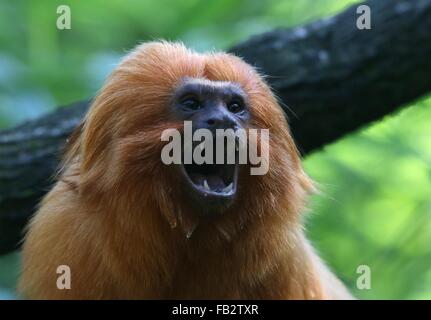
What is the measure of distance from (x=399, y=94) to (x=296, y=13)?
1.71m

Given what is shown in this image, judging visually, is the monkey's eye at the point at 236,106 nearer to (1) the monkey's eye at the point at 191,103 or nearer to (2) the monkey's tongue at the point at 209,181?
(1) the monkey's eye at the point at 191,103

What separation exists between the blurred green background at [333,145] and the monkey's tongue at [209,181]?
68.0 inches

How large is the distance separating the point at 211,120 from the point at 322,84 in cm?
147

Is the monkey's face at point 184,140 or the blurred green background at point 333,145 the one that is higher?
the blurred green background at point 333,145

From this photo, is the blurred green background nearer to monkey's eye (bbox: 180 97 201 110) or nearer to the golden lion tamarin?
the golden lion tamarin

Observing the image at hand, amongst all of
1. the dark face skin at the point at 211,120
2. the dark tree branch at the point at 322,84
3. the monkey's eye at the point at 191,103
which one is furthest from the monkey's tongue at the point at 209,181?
the dark tree branch at the point at 322,84

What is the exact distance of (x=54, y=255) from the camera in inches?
154

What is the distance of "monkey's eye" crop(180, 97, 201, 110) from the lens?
12.0 feet

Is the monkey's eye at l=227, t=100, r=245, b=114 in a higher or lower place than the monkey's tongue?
higher

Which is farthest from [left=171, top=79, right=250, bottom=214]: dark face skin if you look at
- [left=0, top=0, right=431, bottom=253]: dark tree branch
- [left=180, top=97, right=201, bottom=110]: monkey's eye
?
[left=0, top=0, right=431, bottom=253]: dark tree branch

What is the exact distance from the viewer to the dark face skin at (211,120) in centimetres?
353

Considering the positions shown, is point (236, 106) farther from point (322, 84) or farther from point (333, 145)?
point (333, 145)

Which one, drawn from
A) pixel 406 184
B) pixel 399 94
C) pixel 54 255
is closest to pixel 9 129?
pixel 54 255
